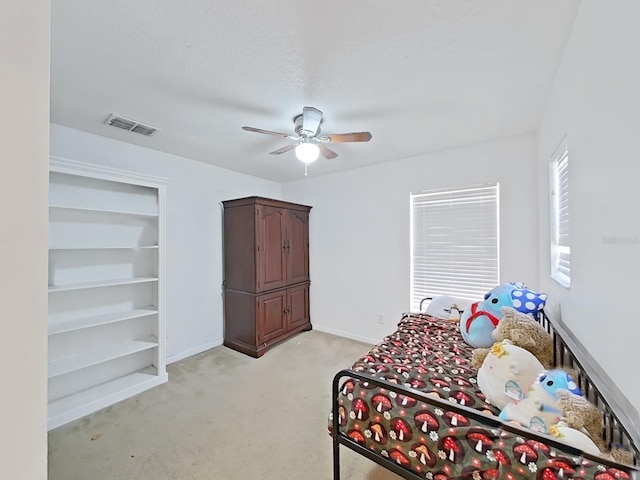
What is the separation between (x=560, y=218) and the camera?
1.96 m

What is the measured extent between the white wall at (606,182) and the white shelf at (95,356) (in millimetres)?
3292

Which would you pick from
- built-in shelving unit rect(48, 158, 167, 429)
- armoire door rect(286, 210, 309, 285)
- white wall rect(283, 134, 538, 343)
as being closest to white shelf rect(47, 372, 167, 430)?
built-in shelving unit rect(48, 158, 167, 429)

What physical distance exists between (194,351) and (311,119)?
9.95 feet

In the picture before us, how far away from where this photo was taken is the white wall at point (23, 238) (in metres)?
0.41

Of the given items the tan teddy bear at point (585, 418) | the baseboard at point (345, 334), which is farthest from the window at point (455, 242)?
the tan teddy bear at point (585, 418)

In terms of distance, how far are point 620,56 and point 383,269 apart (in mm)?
2853

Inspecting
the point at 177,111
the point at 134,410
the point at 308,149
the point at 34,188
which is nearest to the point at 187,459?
the point at 134,410

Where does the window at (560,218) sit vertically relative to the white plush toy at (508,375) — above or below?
above

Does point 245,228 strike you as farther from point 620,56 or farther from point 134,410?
point 620,56

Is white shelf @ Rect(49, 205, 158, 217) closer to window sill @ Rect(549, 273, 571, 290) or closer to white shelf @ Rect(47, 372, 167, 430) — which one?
white shelf @ Rect(47, 372, 167, 430)

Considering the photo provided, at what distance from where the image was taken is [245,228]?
3.49m

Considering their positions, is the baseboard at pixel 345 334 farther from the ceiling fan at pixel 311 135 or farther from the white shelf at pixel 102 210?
the white shelf at pixel 102 210

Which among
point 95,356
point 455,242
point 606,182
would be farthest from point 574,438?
point 95,356

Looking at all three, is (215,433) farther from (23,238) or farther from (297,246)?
(297,246)
